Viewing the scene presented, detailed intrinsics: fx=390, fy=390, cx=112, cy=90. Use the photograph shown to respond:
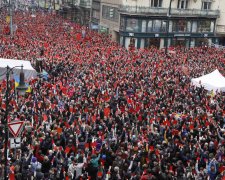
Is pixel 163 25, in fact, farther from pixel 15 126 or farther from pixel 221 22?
pixel 15 126

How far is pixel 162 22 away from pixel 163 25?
1.47ft

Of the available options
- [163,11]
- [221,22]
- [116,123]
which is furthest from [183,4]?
[116,123]

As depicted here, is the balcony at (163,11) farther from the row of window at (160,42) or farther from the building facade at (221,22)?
the row of window at (160,42)

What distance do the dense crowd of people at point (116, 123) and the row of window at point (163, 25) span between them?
17187mm

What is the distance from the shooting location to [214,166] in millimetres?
14539

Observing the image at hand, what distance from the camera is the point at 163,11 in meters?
52.3

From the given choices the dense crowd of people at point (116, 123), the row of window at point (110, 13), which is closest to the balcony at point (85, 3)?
the row of window at point (110, 13)

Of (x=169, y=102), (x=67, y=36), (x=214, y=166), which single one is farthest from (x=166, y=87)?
(x=67, y=36)

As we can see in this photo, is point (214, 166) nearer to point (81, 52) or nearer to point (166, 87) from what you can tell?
point (166, 87)

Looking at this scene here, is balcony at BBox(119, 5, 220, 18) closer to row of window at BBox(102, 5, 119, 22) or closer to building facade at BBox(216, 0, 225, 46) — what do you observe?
building facade at BBox(216, 0, 225, 46)

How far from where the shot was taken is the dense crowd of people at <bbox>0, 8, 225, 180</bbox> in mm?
14086

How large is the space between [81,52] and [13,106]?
1784 centimetres

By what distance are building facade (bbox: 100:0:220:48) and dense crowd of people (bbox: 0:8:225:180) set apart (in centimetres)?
1718

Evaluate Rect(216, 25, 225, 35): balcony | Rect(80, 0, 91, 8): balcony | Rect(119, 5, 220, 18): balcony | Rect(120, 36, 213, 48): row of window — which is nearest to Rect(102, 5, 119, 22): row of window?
Rect(119, 5, 220, 18): balcony
